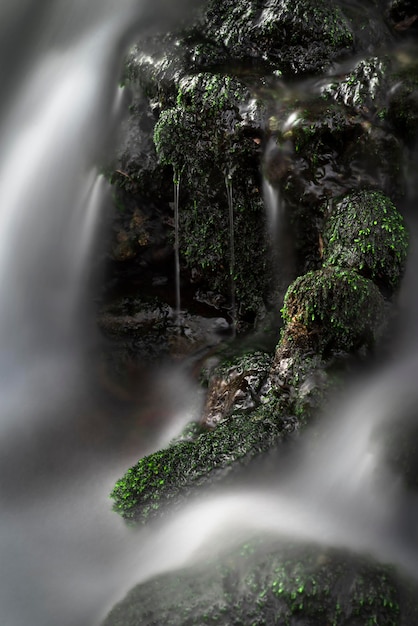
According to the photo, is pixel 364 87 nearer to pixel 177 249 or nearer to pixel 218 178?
pixel 218 178

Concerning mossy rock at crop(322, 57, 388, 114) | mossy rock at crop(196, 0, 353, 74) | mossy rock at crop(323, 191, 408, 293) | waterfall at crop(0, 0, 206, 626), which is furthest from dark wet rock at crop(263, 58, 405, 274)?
waterfall at crop(0, 0, 206, 626)

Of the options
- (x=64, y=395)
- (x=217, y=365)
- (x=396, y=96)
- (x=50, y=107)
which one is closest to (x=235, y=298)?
(x=217, y=365)

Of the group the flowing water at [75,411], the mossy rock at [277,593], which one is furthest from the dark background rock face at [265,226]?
the flowing water at [75,411]

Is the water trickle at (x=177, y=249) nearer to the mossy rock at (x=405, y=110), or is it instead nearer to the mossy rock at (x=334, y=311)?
the mossy rock at (x=334, y=311)

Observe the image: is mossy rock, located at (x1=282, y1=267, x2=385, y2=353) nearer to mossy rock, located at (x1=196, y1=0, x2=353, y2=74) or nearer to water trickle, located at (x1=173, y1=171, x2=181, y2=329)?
water trickle, located at (x1=173, y1=171, x2=181, y2=329)

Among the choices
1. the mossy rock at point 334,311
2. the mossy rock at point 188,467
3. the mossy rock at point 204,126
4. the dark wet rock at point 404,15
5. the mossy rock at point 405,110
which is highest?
the dark wet rock at point 404,15

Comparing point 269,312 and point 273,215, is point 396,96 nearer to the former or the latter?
point 273,215

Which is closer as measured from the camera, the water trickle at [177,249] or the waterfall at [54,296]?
the waterfall at [54,296]
